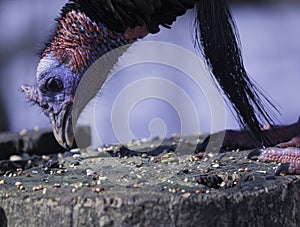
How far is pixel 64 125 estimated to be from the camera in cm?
171

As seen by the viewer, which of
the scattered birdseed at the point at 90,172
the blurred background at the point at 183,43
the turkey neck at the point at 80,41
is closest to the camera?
the scattered birdseed at the point at 90,172

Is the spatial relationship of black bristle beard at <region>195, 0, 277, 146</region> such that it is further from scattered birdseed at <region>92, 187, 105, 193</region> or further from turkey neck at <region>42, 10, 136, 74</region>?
scattered birdseed at <region>92, 187, 105, 193</region>

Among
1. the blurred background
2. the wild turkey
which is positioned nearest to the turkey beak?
the wild turkey

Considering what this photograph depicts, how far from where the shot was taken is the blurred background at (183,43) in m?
4.75

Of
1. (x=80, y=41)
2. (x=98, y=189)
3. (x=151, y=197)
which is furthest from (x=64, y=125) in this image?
(x=151, y=197)

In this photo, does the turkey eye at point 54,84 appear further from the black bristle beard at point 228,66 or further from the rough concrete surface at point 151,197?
the black bristle beard at point 228,66

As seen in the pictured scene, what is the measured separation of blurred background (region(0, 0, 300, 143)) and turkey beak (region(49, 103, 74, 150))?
2.59 m

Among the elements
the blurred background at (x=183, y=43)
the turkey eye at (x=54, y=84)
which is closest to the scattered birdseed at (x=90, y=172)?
the turkey eye at (x=54, y=84)

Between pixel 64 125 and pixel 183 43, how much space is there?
2647mm

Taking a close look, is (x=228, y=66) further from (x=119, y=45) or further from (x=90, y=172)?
(x=90, y=172)

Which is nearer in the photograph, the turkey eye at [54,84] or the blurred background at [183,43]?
the turkey eye at [54,84]

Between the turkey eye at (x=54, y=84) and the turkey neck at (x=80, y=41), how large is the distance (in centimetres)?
6

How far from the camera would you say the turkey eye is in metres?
1.72

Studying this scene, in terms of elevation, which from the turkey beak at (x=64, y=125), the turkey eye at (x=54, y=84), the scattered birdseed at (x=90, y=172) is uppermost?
the turkey eye at (x=54, y=84)
